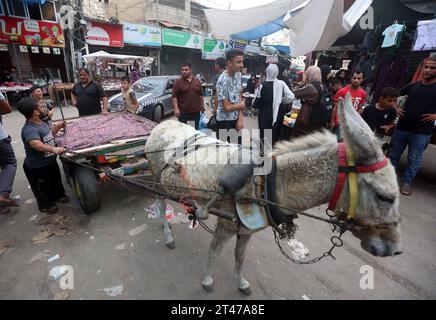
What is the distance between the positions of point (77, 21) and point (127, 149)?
15136 mm

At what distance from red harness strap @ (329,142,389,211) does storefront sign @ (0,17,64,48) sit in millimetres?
16876

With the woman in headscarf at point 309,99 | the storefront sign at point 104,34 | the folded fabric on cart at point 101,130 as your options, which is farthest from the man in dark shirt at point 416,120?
the storefront sign at point 104,34

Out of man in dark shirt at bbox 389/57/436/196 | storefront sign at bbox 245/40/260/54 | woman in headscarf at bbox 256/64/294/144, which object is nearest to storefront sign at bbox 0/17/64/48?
woman in headscarf at bbox 256/64/294/144

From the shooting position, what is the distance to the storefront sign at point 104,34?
52.7 ft

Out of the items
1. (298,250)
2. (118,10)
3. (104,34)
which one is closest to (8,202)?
(298,250)

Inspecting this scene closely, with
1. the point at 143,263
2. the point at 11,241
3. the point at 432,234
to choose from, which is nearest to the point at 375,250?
the point at 143,263

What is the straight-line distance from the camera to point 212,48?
24453 millimetres

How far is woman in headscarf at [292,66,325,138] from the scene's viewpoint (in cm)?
422

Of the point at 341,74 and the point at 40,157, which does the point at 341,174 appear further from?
the point at 341,74

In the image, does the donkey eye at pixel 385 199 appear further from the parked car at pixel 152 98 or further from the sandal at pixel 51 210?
the parked car at pixel 152 98

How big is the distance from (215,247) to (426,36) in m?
6.52

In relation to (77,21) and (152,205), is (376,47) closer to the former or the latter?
(152,205)

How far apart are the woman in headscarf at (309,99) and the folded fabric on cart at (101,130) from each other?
2859 mm

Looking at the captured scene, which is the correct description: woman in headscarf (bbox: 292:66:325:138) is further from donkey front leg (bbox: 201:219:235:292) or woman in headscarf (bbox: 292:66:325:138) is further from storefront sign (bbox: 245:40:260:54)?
storefront sign (bbox: 245:40:260:54)
